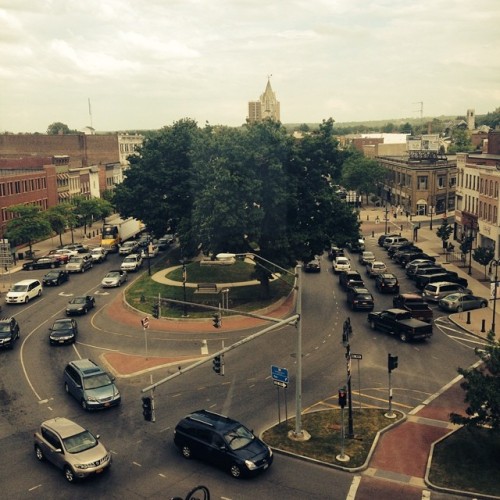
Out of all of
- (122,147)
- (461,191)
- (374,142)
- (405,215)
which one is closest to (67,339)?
(461,191)

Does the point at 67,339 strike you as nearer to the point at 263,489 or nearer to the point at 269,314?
the point at 269,314

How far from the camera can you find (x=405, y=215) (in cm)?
11469

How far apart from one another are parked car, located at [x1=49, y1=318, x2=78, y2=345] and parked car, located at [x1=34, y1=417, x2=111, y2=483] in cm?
1712

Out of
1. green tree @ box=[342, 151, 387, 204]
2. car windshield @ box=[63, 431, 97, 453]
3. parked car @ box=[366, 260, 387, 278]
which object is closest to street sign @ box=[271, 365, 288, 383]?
car windshield @ box=[63, 431, 97, 453]

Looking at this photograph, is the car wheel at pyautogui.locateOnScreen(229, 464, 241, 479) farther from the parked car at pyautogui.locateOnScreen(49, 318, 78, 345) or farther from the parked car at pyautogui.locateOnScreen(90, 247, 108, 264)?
the parked car at pyautogui.locateOnScreen(90, 247, 108, 264)

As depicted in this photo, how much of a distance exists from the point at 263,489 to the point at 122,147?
462ft

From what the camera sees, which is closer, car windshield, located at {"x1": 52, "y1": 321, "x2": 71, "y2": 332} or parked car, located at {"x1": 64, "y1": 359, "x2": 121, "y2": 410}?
parked car, located at {"x1": 64, "y1": 359, "x2": 121, "y2": 410}

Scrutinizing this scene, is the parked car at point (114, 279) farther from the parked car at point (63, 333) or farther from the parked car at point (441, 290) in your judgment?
the parked car at point (441, 290)

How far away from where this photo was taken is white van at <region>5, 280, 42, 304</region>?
184ft

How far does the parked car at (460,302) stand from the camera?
5081 cm

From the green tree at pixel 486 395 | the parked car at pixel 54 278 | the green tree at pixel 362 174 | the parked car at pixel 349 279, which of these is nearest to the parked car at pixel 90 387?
the green tree at pixel 486 395

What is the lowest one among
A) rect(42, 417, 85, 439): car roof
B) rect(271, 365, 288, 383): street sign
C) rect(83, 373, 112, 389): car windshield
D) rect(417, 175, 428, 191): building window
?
rect(83, 373, 112, 389): car windshield

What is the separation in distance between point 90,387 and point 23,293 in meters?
26.5

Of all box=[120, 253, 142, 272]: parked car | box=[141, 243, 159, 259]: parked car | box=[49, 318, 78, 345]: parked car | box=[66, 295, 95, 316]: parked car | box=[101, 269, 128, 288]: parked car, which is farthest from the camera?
box=[141, 243, 159, 259]: parked car
